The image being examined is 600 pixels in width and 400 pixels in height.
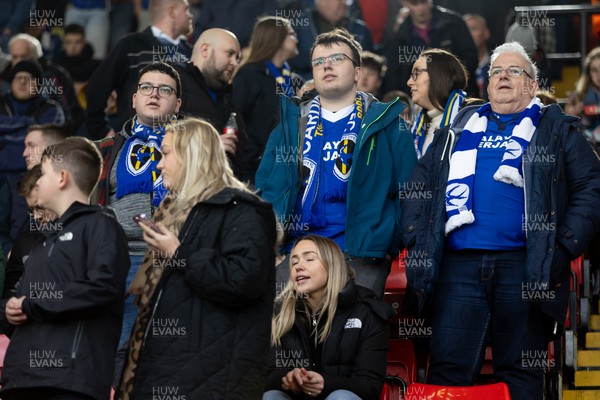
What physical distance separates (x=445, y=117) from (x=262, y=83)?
210cm

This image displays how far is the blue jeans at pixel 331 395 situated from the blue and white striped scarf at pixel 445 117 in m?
2.39

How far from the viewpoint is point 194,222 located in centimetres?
573

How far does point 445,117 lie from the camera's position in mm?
8539

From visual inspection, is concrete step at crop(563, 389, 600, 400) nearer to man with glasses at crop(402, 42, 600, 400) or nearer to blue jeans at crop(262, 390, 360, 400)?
man with glasses at crop(402, 42, 600, 400)

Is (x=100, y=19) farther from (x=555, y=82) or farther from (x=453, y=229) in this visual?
(x=453, y=229)

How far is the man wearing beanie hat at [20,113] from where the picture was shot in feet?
36.1

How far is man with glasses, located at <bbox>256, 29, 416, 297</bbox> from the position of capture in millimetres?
A: 7578

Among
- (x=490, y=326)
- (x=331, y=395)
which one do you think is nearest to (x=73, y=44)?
(x=490, y=326)

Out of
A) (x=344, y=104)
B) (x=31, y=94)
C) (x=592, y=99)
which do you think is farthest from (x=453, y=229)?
(x=31, y=94)

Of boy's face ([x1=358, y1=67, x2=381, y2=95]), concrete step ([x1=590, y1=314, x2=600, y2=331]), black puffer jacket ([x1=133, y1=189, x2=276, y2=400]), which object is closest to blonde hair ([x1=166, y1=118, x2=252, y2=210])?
black puffer jacket ([x1=133, y1=189, x2=276, y2=400])

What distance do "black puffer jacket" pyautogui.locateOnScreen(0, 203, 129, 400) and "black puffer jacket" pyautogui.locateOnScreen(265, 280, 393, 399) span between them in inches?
52.7

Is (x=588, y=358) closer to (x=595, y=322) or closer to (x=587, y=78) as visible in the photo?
(x=595, y=322)

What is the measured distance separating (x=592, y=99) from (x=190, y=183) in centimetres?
645

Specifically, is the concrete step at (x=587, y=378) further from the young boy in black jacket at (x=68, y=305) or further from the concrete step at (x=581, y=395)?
the young boy in black jacket at (x=68, y=305)
